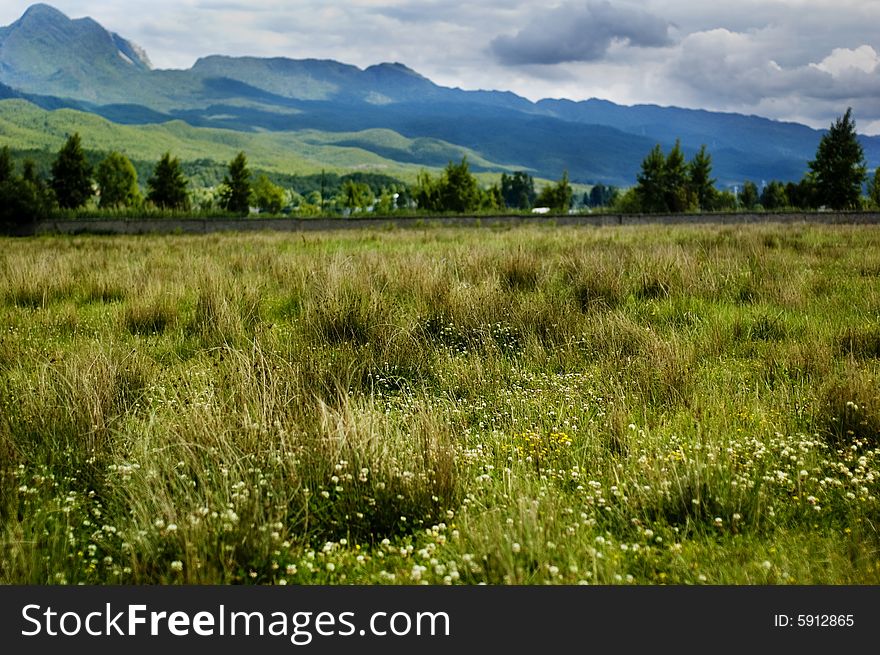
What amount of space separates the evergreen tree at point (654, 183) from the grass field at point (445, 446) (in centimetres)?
5932

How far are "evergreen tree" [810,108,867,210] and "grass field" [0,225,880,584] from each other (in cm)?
5562

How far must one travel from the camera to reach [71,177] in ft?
193

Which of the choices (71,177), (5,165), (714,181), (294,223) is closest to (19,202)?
(5,165)

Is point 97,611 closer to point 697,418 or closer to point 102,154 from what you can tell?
point 697,418

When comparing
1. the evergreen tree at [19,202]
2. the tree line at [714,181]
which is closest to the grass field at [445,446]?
the evergreen tree at [19,202]

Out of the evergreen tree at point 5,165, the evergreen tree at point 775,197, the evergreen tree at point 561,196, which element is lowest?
the evergreen tree at point 5,165

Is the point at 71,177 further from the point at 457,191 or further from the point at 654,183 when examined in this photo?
the point at 654,183

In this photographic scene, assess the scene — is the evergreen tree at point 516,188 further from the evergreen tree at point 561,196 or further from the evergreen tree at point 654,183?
the evergreen tree at point 654,183

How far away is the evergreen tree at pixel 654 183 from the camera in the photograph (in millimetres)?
63500

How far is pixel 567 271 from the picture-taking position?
9570 millimetres

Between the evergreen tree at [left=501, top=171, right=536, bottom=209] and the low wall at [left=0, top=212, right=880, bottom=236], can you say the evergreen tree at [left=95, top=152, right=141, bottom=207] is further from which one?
the evergreen tree at [left=501, top=171, right=536, bottom=209]

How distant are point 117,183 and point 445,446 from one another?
255 ft

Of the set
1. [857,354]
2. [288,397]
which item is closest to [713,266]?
[857,354]

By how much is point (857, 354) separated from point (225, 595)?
201 inches
